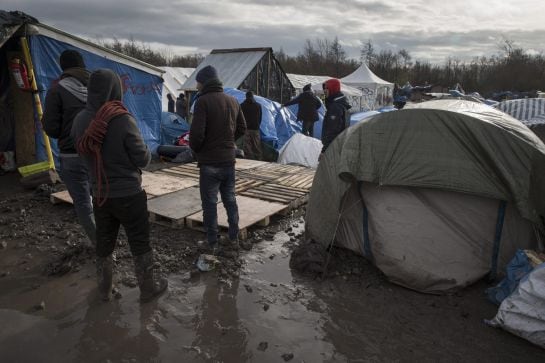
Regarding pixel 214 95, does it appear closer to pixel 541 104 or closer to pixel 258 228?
pixel 258 228

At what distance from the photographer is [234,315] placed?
348 centimetres

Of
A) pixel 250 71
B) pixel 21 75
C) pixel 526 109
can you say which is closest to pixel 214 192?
pixel 21 75

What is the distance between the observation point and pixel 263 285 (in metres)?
4.02

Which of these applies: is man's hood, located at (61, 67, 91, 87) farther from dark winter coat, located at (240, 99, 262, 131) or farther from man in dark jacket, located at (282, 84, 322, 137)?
man in dark jacket, located at (282, 84, 322, 137)

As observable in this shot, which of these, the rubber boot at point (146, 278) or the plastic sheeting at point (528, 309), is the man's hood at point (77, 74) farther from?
the plastic sheeting at point (528, 309)

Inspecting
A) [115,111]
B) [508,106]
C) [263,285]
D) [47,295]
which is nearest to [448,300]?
[263,285]

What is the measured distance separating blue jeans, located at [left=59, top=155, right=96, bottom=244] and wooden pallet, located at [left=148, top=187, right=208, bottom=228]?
136 cm

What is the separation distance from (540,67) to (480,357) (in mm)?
43635

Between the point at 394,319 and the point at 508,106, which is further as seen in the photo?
the point at 508,106

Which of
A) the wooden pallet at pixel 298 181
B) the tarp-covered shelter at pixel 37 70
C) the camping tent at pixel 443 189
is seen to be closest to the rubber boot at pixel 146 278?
the camping tent at pixel 443 189

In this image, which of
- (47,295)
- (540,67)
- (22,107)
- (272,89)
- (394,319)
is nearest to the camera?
(394,319)

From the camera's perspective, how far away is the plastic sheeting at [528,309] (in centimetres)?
301

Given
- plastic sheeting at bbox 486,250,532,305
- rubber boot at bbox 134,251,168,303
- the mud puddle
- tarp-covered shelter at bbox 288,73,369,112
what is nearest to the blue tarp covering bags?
the mud puddle

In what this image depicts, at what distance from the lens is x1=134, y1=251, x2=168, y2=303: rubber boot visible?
11.3 ft
